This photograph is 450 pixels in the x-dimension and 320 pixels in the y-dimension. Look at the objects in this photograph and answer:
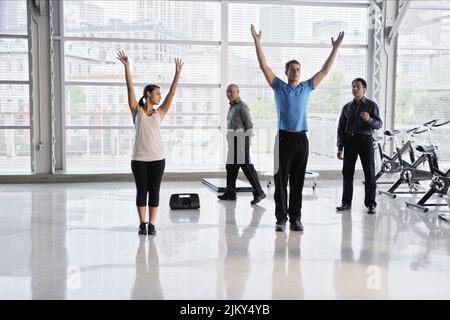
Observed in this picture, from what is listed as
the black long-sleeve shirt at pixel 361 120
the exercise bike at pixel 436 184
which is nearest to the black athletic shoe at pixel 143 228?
the black long-sleeve shirt at pixel 361 120

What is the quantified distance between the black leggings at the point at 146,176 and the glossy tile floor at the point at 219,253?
42 centimetres

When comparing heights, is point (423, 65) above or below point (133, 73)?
above

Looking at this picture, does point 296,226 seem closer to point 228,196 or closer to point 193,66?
point 228,196

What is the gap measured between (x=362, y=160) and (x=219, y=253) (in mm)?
2515

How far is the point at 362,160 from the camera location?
20.7ft

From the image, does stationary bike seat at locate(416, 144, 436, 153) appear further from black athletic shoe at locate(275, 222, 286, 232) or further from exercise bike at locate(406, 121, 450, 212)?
black athletic shoe at locate(275, 222, 286, 232)

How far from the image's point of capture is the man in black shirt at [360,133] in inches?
241

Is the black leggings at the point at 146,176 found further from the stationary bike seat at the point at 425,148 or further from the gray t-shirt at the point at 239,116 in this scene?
the stationary bike seat at the point at 425,148

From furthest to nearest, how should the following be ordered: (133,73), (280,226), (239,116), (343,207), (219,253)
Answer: (133,73)
(239,116)
(343,207)
(280,226)
(219,253)

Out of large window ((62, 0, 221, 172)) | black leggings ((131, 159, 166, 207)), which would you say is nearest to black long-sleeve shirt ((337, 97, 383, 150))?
black leggings ((131, 159, 166, 207))

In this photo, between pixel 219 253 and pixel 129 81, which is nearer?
pixel 219 253

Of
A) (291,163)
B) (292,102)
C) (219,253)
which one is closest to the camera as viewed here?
(219,253)

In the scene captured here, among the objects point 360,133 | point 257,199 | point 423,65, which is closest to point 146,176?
point 257,199

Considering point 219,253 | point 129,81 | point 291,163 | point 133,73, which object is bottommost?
point 219,253
